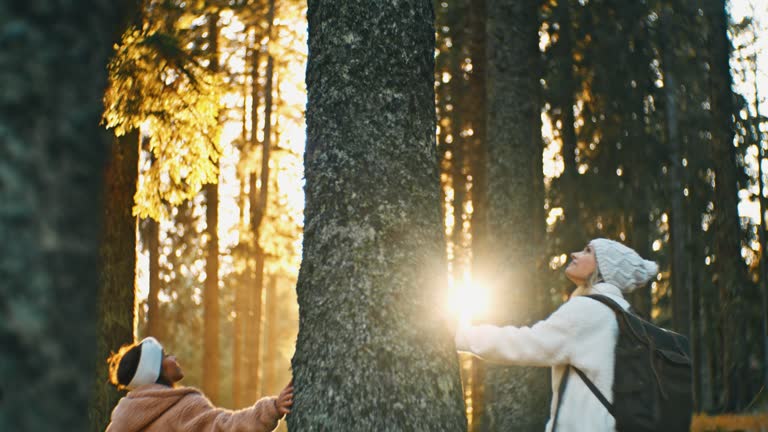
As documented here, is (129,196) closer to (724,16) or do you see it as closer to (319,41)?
(319,41)

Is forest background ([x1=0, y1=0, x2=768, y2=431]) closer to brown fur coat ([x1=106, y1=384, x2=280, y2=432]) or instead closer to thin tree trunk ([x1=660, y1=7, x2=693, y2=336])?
thin tree trunk ([x1=660, y1=7, x2=693, y2=336])

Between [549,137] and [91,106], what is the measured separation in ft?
53.2

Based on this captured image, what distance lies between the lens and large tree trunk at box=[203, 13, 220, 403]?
18.4m

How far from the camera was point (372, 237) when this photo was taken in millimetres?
3975

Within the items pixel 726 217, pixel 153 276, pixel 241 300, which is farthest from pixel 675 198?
pixel 153 276

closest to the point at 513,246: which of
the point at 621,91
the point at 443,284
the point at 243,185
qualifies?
the point at 443,284

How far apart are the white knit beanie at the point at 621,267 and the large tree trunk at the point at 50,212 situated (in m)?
4.11

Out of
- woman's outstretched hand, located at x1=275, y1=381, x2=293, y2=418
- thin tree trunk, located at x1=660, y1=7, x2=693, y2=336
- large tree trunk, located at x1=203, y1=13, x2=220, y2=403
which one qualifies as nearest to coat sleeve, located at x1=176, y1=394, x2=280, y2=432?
woman's outstretched hand, located at x1=275, y1=381, x2=293, y2=418

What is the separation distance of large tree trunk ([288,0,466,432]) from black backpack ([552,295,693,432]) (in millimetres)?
983

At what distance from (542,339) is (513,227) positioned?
5178mm

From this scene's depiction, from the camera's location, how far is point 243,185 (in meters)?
21.2

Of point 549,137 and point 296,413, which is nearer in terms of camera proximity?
point 296,413

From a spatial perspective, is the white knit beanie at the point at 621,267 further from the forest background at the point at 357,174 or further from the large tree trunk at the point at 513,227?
the large tree trunk at the point at 513,227

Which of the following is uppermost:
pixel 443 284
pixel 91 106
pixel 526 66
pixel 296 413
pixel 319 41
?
pixel 526 66
